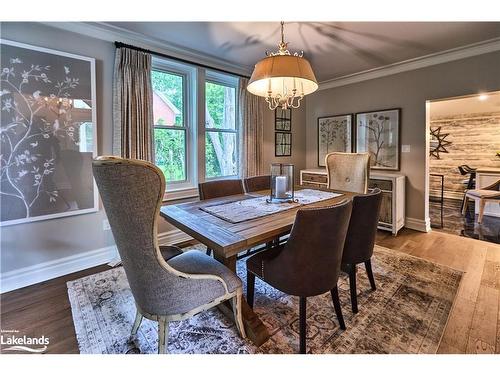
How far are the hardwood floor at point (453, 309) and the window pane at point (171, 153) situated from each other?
1.30 metres

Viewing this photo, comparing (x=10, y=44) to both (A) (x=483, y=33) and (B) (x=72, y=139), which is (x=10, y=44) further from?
(A) (x=483, y=33)

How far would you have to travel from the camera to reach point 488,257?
8.86 feet

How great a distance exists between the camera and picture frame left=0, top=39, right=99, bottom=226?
82.0 inches

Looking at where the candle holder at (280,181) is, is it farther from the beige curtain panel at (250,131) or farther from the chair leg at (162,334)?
the beige curtain panel at (250,131)

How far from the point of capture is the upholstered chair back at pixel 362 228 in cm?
169

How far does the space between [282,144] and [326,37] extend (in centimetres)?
192

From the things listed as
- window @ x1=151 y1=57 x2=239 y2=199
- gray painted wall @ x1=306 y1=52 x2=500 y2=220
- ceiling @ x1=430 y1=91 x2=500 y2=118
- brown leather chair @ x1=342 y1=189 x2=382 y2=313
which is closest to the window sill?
window @ x1=151 y1=57 x2=239 y2=199

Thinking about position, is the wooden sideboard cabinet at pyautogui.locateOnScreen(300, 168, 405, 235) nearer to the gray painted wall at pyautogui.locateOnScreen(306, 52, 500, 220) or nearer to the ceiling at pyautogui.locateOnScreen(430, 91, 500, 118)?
the gray painted wall at pyautogui.locateOnScreen(306, 52, 500, 220)

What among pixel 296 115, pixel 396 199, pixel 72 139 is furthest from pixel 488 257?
pixel 72 139

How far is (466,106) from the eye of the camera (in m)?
5.13

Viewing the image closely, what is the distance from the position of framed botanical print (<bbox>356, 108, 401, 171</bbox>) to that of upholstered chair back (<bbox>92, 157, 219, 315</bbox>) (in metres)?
3.45

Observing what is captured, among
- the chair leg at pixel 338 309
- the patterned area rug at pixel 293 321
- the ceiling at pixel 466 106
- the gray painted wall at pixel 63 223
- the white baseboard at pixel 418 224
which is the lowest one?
the patterned area rug at pixel 293 321

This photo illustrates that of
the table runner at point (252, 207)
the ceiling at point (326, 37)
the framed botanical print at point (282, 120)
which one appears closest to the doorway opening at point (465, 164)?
the ceiling at point (326, 37)

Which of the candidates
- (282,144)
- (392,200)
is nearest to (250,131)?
(282,144)
